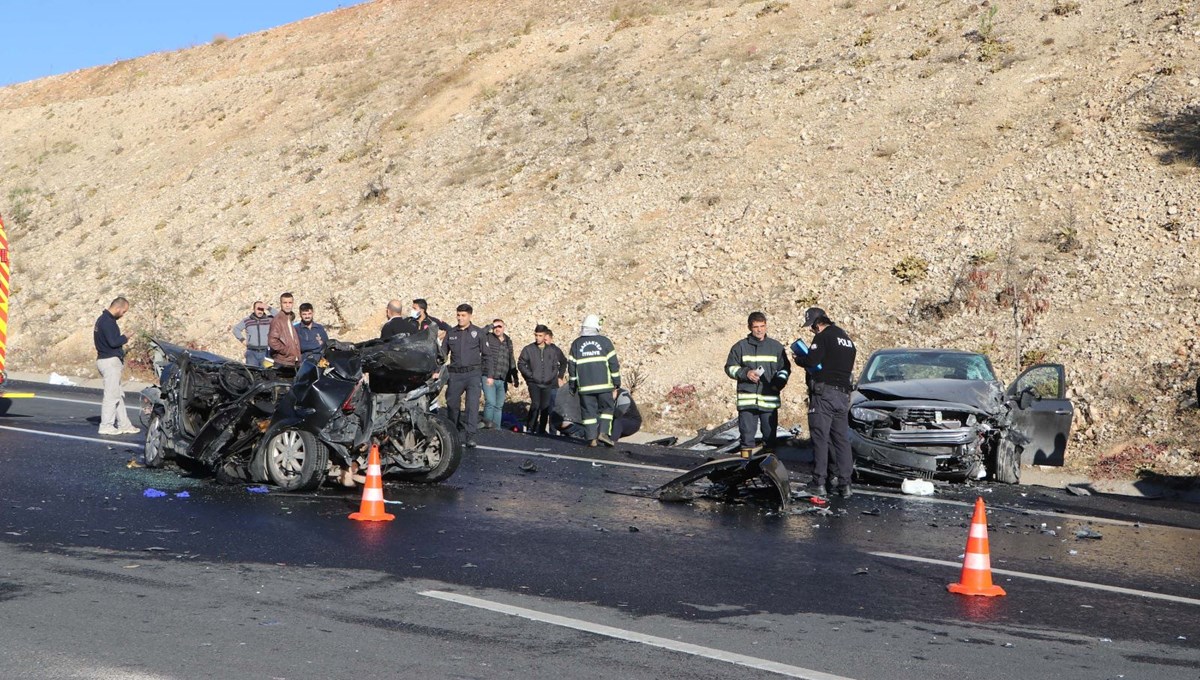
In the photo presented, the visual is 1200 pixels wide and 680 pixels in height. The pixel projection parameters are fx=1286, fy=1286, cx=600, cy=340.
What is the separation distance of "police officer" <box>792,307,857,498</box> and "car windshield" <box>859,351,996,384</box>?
286 cm

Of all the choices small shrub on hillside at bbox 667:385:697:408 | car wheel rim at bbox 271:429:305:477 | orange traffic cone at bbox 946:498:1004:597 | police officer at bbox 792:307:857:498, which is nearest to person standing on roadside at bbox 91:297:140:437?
car wheel rim at bbox 271:429:305:477

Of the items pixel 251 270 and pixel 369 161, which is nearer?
pixel 251 270

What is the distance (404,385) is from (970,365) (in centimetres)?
745

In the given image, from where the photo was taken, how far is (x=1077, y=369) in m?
19.4

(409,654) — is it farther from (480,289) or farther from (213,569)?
(480,289)

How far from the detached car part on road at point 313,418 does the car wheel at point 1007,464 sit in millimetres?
6177

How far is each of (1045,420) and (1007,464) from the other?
168cm

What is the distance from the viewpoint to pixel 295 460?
11859 millimetres

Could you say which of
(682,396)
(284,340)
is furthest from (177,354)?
(682,396)

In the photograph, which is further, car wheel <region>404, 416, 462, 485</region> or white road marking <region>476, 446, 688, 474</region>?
white road marking <region>476, 446, 688, 474</region>

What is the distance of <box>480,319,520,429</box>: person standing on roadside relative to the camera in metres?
18.9

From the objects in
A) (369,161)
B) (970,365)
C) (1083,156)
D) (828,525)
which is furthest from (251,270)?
(828,525)

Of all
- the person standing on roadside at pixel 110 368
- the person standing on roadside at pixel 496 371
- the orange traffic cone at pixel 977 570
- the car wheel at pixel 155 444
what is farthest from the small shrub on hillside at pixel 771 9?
the orange traffic cone at pixel 977 570

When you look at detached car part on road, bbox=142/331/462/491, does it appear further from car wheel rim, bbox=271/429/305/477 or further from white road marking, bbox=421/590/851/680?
white road marking, bbox=421/590/851/680
